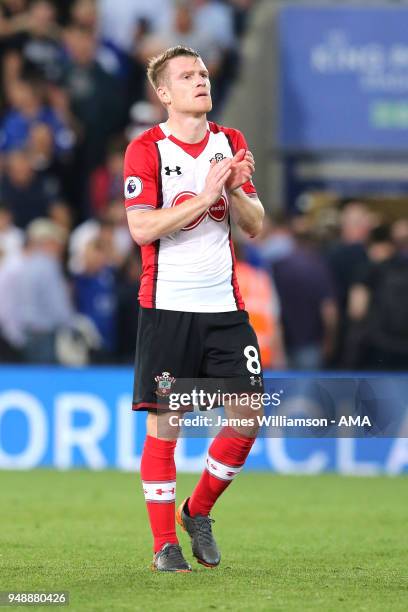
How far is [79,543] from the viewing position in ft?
24.3

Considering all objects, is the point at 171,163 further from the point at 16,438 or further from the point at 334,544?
the point at 16,438

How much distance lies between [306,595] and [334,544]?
6.78 ft

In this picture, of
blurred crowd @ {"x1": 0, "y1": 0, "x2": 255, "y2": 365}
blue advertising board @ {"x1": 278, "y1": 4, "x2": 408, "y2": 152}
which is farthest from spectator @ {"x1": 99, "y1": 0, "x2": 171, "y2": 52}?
blue advertising board @ {"x1": 278, "y1": 4, "x2": 408, "y2": 152}

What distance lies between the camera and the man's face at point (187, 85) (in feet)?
20.5

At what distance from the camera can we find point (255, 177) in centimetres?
1659

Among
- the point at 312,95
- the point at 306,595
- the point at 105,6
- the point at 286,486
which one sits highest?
the point at 105,6

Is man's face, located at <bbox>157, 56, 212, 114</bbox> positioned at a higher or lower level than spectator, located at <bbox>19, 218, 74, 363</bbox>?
higher

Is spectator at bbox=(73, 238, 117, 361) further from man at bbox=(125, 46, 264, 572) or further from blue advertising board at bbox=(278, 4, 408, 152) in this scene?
man at bbox=(125, 46, 264, 572)

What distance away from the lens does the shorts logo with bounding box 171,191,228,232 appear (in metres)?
6.28

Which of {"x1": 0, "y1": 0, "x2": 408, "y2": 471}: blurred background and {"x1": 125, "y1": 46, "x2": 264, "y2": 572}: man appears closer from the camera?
{"x1": 125, "y1": 46, "x2": 264, "y2": 572}: man

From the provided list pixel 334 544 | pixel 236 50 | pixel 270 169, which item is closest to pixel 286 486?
pixel 334 544

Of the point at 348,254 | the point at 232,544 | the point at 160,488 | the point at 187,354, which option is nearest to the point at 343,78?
the point at 348,254

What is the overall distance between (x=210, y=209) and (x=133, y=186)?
365mm

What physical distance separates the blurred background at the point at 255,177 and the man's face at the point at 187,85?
6.00 meters
